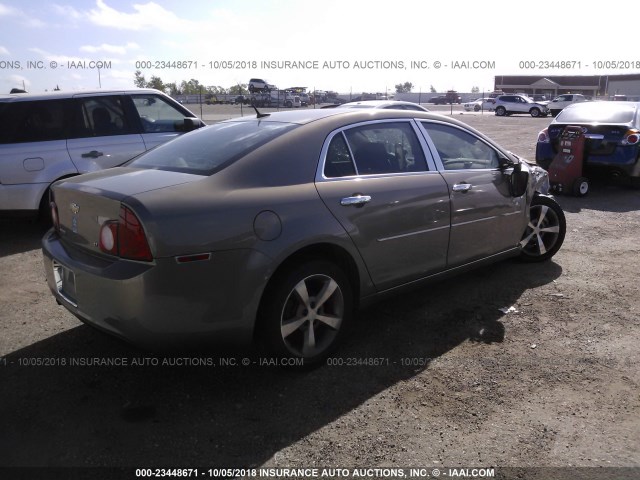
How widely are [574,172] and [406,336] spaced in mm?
6813

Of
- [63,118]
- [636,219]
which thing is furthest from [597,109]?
[63,118]

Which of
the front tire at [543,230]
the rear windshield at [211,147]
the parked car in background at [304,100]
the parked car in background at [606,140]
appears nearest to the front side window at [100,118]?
the rear windshield at [211,147]

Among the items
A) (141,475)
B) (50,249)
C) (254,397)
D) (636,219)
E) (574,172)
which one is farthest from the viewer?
(574,172)

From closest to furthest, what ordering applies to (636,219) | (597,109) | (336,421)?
1. (336,421)
2. (636,219)
3. (597,109)

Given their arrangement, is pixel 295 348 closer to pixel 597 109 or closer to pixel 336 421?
pixel 336 421

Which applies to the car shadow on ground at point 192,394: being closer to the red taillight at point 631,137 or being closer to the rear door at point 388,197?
the rear door at point 388,197

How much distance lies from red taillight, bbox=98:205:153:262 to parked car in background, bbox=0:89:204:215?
396cm

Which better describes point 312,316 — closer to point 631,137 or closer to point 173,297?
point 173,297

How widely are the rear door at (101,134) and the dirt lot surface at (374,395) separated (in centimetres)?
248

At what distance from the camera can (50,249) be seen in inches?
138

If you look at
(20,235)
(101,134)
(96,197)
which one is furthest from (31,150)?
(96,197)

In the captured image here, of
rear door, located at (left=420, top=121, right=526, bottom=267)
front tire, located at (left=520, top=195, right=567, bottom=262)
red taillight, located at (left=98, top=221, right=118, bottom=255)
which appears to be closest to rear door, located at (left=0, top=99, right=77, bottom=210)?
red taillight, located at (left=98, top=221, right=118, bottom=255)

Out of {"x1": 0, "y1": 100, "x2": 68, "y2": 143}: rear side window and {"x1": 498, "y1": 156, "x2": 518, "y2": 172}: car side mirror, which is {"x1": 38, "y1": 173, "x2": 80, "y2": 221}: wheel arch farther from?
{"x1": 498, "y1": 156, "x2": 518, "y2": 172}: car side mirror

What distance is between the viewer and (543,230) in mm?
5598
